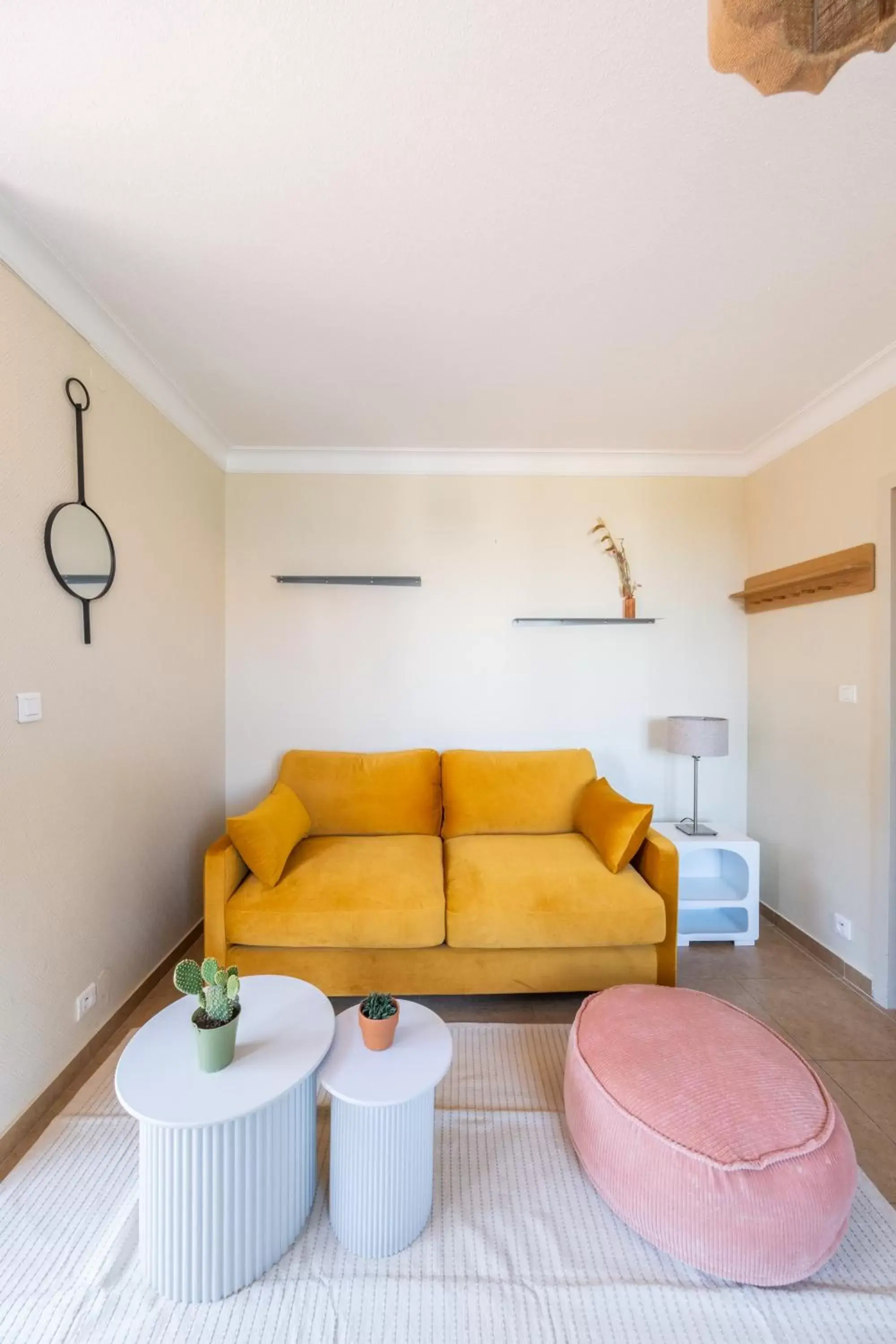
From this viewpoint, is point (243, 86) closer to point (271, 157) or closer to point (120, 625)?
point (271, 157)

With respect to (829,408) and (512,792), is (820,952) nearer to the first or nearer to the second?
(512,792)

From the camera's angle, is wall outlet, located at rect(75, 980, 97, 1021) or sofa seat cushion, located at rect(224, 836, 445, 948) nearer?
wall outlet, located at rect(75, 980, 97, 1021)

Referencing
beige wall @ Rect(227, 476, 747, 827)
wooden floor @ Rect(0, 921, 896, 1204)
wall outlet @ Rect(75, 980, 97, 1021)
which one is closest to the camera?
wooden floor @ Rect(0, 921, 896, 1204)

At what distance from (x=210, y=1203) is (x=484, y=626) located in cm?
250

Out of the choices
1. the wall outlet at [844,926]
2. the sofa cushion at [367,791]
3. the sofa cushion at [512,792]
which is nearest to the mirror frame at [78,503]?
the sofa cushion at [367,791]

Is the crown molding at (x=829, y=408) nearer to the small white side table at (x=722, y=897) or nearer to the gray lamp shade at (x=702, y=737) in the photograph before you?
the gray lamp shade at (x=702, y=737)

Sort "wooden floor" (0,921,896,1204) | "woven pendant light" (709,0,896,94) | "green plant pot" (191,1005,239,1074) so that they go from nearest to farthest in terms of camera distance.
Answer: "woven pendant light" (709,0,896,94), "green plant pot" (191,1005,239,1074), "wooden floor" (0,921,896,1204)

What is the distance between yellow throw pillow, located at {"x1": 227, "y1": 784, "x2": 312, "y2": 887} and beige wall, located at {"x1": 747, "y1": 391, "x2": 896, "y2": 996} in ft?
8.08

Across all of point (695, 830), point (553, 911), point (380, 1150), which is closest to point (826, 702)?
point (695, 830)

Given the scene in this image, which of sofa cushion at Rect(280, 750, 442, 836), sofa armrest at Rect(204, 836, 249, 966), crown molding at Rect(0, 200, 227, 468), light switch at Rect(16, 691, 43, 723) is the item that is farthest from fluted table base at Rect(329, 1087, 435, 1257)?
crown molding at Rect(0, 200, 227, 468)

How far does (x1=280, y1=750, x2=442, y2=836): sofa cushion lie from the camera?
8.78 ft

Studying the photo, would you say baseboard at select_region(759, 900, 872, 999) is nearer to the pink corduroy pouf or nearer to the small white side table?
the small white side table

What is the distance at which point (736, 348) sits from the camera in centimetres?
207

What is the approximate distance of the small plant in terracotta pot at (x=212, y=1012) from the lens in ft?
3.89
